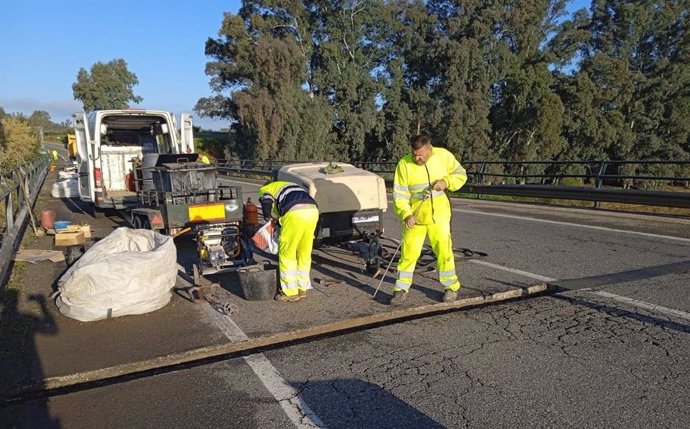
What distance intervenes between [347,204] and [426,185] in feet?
6.05

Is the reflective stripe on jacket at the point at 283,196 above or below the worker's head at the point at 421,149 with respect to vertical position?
below

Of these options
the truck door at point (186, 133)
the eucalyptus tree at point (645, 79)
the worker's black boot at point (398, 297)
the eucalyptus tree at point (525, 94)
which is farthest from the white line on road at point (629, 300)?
the eucalyptus tree at point (645, 79)

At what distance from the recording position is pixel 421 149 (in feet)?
16.5

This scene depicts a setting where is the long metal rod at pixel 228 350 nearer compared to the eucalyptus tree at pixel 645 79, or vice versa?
the long metal rod at pixel 228 350

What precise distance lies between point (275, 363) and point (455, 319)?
1.81m

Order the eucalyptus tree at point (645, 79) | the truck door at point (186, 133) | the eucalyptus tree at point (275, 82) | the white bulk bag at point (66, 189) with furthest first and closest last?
the eucalyptus tree at point (645, 79) → the eucalyptus tree at point (275, 82) → the white bulk bag at point (66, 189) → the truck door at point (186, 133)

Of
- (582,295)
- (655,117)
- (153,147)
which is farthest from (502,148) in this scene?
(582,295)

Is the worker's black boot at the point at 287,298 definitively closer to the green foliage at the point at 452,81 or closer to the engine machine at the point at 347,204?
the engine machine at the point at 347,204

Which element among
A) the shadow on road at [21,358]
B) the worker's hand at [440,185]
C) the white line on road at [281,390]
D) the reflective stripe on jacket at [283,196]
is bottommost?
the shadow on road at [21,358]

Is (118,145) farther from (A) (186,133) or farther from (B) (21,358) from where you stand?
(B) (21,358)

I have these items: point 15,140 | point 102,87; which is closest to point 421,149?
point 15,140

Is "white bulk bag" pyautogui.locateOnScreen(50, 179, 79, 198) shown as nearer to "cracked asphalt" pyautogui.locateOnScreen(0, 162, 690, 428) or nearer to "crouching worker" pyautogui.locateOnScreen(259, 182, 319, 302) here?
"cracked asphalt" pyautogui.locateOnScreen(0, 162, 690, 428)

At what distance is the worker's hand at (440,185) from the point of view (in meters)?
5.00

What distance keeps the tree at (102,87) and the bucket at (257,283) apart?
3038 inches
